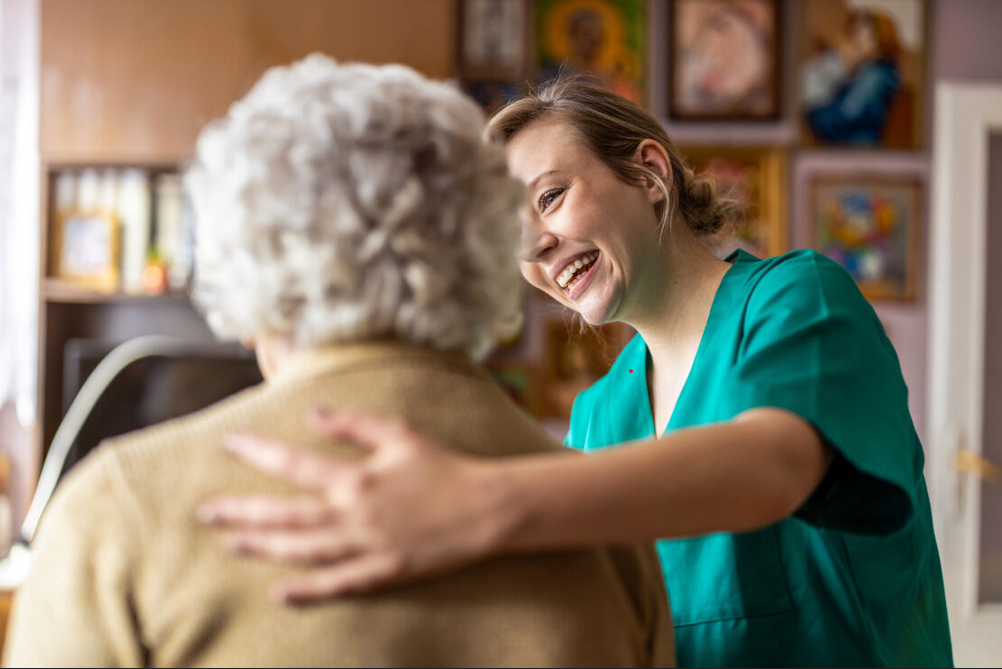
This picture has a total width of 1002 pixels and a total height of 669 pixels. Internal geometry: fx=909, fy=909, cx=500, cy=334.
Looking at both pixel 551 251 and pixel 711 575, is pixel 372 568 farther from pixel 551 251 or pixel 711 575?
pixel 551 251

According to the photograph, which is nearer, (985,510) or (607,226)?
(607,226)

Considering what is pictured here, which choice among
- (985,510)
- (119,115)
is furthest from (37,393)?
(985,510)

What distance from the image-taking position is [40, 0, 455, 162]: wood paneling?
9.97 feet

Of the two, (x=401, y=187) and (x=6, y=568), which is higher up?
(x=401, y=187)

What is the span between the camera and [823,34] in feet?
11.4

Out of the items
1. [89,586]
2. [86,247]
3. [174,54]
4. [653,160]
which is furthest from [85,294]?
[89,586]

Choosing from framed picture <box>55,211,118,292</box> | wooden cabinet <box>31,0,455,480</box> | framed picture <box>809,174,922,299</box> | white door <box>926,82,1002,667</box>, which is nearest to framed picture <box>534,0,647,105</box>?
wooden cabinet <box>31,0,455,480</box>

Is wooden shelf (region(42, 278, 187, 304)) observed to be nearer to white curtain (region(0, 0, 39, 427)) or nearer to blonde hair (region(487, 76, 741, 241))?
white curtain (region(0, 0, 39, 427))

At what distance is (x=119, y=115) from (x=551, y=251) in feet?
7.39

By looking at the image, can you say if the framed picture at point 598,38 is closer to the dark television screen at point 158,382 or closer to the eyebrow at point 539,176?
the dark television screen at point 158,382

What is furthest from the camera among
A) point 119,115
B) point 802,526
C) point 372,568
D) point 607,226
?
point 119,115

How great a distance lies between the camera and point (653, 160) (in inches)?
54.6

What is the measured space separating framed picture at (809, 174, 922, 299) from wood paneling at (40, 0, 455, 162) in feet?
5.07

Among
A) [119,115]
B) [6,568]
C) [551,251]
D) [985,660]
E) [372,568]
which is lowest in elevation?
[985,660]
